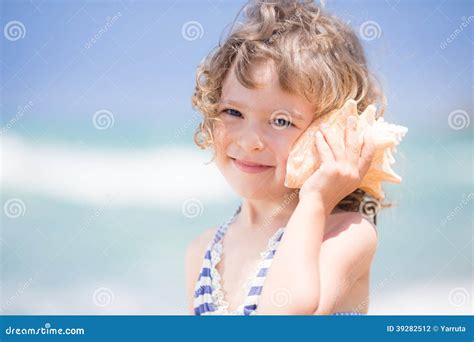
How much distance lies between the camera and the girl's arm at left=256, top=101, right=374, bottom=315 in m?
2.13

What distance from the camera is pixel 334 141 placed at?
7.55 feet

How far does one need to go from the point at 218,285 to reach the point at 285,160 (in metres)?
0.57

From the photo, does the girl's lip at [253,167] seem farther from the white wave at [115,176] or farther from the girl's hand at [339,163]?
the white wave at [115,176]

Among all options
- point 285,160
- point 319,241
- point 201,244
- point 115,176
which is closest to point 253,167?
point 285,160

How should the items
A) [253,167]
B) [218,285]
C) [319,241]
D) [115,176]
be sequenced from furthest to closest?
[115,176] < [218,285] < [253,167] < [319,241]

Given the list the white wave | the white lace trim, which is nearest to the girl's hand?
the white lace trim

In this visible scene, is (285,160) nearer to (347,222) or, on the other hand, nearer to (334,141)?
(334,141)

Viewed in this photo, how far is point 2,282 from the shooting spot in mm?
3189

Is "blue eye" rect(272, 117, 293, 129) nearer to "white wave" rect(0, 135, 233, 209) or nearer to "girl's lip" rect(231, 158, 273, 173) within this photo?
"girl's lip" rect(231, 158, 273, 173)

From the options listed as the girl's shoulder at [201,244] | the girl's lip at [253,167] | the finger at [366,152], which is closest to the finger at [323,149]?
the finger at [366,152]

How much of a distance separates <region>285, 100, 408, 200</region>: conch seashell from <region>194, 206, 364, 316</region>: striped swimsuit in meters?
0.31
